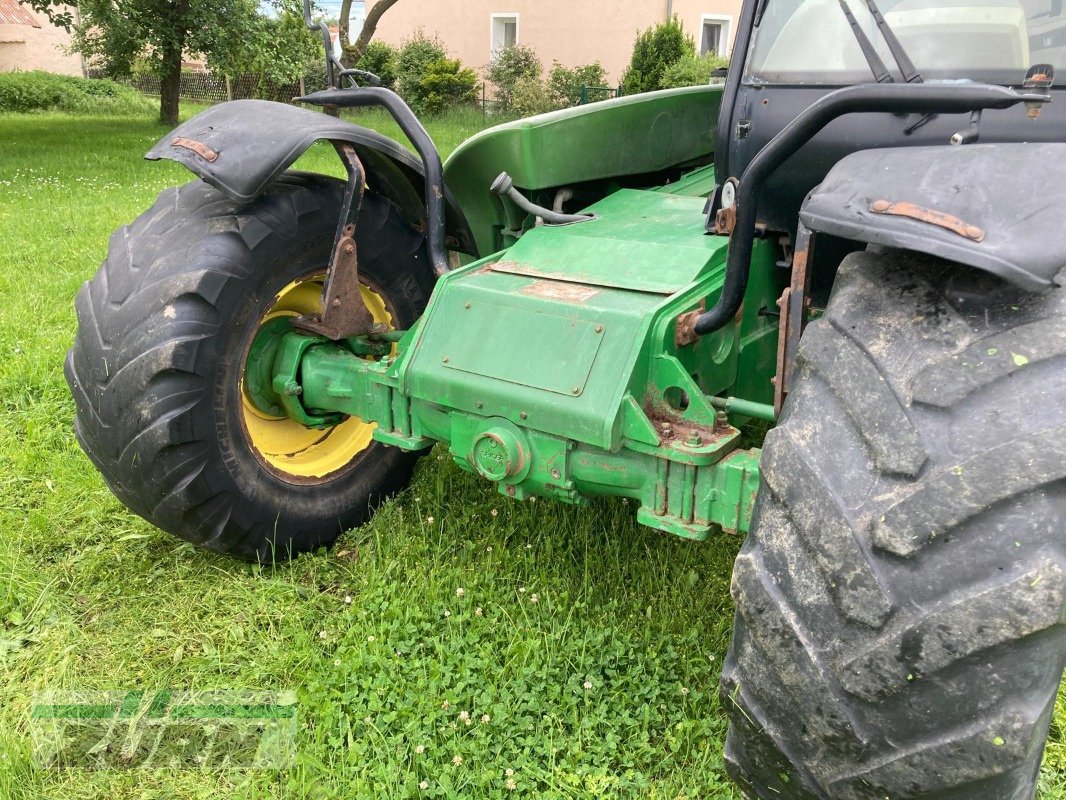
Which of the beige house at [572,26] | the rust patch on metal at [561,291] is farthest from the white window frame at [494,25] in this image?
the rust patch on metal at [561,291]

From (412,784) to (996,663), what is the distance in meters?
1.36

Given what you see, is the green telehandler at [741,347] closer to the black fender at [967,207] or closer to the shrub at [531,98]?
the black fender at [967,207]

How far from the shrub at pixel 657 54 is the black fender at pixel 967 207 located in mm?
17830

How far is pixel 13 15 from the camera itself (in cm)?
2578

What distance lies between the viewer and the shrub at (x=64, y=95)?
19906mm

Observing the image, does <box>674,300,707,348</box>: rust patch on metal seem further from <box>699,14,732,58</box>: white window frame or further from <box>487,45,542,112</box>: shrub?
<box>699,14,732,58</box>: white window frame

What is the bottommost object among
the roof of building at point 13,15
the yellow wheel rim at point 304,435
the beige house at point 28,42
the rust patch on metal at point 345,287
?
the yellow wheel rim at point 304,435

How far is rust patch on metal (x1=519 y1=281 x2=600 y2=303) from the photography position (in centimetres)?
236

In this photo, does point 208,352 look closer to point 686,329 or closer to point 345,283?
point 345,283

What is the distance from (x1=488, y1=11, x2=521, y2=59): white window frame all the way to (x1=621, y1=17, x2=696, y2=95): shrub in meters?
4.94

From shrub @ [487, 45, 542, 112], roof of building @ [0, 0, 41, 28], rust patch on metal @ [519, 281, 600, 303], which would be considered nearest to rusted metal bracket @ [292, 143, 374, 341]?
rust patch on metal @ [519, 281, 600, 303]

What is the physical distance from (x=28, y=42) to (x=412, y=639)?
2943 cm

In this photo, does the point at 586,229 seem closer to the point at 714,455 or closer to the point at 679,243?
the point at 679,243

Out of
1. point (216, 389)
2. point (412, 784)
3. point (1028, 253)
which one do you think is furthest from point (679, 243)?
point (412, 784)
